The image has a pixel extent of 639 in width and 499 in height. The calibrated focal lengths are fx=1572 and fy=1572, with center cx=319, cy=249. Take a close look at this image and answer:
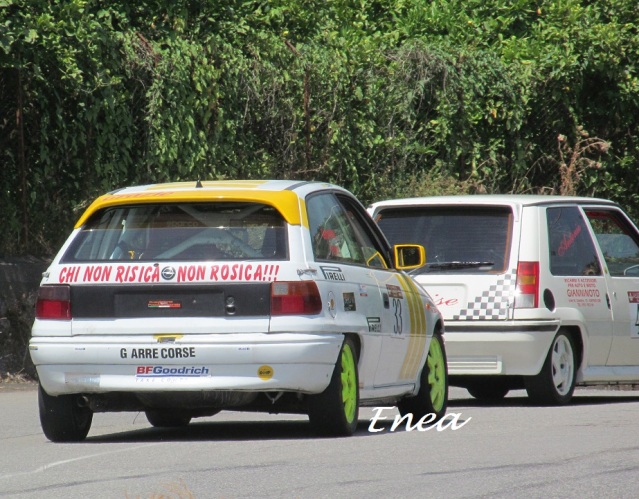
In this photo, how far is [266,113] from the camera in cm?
1842

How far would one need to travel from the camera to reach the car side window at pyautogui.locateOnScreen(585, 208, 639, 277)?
13688 mm

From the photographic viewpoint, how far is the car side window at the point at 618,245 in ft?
44.9

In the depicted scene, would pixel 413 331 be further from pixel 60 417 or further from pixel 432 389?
pixel 60 417

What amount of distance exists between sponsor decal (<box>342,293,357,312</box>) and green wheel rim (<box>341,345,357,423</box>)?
236mm

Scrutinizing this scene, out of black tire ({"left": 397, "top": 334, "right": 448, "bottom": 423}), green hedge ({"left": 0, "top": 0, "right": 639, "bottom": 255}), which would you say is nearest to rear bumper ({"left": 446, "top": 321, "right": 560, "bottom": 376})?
black tire ({"left": 397, "top": 334, "right": 448, "bottom": 423})

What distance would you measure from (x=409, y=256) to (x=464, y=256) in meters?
1.69

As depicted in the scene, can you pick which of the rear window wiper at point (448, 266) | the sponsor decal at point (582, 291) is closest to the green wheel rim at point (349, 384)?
the rear window wiper at point (448, 266)

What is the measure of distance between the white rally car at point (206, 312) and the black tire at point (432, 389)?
39.0 inches

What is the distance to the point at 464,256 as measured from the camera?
1275 cm

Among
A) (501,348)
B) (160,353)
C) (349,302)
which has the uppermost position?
(349,302)

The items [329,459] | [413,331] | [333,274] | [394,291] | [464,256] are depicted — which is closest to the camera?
[329,459]

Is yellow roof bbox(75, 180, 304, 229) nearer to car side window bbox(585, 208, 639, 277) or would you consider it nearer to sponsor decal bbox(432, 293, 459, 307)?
sponsor decal bbox(432, 293, 459, 307)

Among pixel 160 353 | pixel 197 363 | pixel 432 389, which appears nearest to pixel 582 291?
pixel 432 389

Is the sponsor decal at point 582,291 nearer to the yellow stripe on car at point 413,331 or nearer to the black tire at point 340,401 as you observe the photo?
the yellow stripe on car at point 413,331
